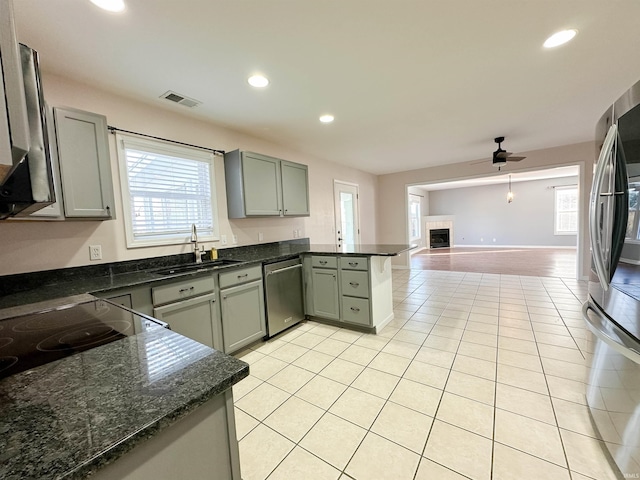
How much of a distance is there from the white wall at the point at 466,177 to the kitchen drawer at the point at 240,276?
4.04 metres

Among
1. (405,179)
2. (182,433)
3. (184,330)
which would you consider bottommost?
(184,330)

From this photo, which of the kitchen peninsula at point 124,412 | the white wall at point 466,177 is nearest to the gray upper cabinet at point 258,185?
the kitchen peninsula at point 124,412

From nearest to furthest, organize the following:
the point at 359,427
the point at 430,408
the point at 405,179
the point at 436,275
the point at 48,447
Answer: the point at 48,447 → the point at 359,427 → the point at 430,408 → the point at 436,275 → the point at 405,179

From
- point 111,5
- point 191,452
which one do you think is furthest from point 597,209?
point 111,5

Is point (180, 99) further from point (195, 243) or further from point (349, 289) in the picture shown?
point (349, 289)

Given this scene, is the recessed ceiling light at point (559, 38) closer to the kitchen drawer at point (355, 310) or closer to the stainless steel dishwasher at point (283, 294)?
the kitchen drawer at point (355, 310)

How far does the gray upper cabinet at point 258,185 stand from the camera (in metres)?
3.04

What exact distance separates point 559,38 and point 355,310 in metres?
2.75

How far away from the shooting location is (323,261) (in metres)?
3.13

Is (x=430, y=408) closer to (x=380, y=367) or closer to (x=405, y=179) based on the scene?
(x=380, y=367)

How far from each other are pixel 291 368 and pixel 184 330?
3.06 ft

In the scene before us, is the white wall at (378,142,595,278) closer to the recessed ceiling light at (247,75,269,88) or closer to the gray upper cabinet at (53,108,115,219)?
the recessed ceiling light at (247,75,269,88)

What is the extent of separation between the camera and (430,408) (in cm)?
175

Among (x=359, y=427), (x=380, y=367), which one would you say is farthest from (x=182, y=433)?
(x=380, y=367)
